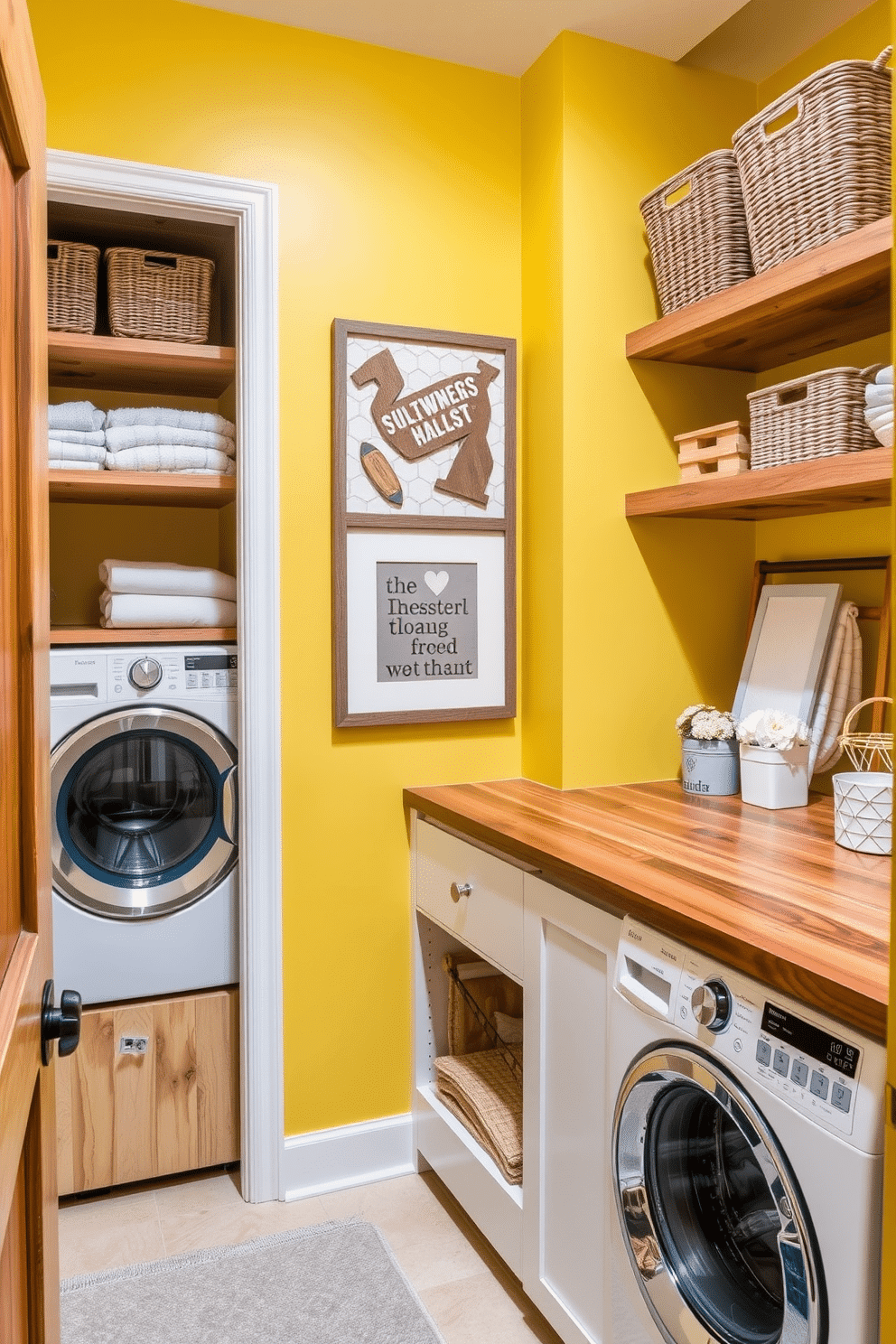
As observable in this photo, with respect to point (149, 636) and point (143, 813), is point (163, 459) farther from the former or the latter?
point (143, 813)

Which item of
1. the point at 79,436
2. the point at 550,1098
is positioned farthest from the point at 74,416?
the point at 550,1098

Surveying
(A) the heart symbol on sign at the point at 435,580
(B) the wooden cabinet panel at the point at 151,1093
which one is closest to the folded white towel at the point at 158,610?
(A) the heart symbol on sign at the point at 435,580

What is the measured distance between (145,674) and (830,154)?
1.75 m

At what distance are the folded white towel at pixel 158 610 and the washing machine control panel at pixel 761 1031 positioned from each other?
1.37 m

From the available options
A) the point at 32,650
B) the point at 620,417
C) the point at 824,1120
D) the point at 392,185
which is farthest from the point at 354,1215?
the point at 392,185

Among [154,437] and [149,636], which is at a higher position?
[154,437]

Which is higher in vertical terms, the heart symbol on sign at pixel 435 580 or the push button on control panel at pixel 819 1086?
the heart symbol on sign at pixel 435 580

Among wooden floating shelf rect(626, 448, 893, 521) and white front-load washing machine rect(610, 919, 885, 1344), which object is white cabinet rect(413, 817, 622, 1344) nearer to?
white front-load washing machine rect(610, 919, 885, 1344)

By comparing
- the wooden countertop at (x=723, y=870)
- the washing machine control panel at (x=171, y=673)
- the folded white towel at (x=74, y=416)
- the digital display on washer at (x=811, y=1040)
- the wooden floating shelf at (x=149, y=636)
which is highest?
the folded white towel at (x=74, y=416)

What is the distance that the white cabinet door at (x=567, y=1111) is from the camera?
158 centimetres

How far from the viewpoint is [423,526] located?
2361 millimetres

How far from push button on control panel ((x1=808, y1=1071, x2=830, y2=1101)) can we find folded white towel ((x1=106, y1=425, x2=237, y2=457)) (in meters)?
1.90

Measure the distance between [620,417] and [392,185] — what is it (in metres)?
0.78

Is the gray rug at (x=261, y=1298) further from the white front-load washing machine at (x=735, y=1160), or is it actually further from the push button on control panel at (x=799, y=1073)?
the push button on control panel at (x=799, y=1073)
